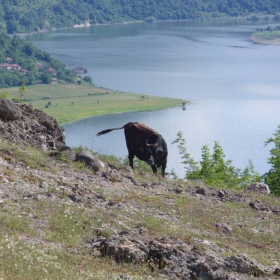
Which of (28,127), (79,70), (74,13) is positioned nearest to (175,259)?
(28,127)

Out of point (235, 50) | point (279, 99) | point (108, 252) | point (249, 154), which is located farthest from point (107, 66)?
point (108, 252)

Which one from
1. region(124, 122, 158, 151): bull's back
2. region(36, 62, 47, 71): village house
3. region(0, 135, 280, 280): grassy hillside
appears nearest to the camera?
region(0, 135, 280, 280): grassy hillside

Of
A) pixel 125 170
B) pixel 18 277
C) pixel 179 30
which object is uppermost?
pixel 18 277

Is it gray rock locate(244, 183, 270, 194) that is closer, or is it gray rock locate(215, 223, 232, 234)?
gray rock locate(215, 223, 232, 234)

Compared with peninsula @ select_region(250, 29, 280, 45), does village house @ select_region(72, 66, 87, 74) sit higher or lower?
higher

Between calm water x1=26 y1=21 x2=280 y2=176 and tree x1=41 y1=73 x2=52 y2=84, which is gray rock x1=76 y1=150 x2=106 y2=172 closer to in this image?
calm water x1=26 y1=21 x2=280 y2=176

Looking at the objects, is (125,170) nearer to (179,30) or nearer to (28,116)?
(28,116)

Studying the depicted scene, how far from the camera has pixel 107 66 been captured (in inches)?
4080

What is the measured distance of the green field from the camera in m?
68.9

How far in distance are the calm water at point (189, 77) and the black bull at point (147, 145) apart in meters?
4.81

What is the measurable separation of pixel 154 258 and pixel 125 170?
22.1ft

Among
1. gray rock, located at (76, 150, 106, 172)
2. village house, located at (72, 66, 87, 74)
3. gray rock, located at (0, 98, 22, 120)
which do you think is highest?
gray rock, located at (0, 98, 22, 120)

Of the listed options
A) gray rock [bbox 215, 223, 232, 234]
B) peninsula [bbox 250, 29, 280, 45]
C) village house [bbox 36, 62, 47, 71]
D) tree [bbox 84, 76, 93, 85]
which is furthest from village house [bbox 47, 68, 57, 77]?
gray rock [bbox 215, 223, 232, 234]

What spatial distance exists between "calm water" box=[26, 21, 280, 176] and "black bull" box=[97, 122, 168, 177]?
481 centimetres
